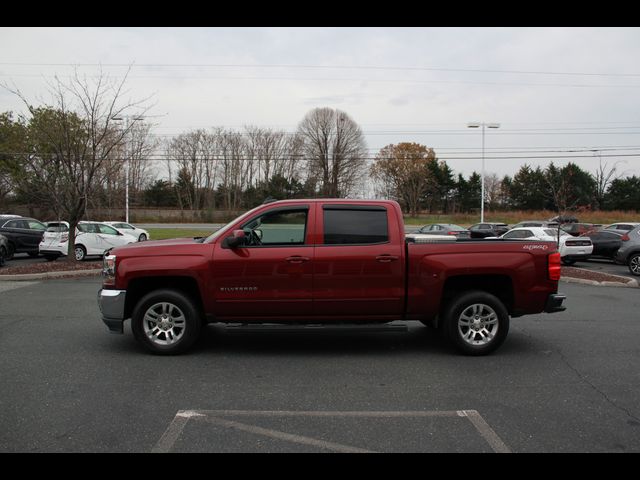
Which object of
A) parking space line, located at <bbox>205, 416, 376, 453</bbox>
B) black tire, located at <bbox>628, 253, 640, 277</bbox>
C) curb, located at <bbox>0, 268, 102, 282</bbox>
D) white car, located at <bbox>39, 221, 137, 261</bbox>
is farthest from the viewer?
white car, located at <bbox>39, 221, 137, 261</bbox>

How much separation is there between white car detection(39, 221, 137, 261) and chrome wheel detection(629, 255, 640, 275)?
17.1 meters

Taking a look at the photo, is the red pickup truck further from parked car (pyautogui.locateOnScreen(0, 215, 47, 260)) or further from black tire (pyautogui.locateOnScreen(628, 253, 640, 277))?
parked car (pyautogui.locateOnScreen(0, 215, 47, 260))

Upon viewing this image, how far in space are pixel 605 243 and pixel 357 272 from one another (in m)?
16.9

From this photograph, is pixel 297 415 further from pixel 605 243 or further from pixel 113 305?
pixel 605 243

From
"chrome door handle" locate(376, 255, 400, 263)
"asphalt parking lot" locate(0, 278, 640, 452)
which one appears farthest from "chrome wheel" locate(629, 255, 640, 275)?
"chrome door handle" locate(376, 255, 400, 263)

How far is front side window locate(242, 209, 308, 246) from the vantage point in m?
5.93

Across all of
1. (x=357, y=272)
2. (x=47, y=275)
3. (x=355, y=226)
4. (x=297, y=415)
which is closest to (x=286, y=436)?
(x=297, y=415)

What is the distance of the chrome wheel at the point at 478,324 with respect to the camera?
19.5 ft

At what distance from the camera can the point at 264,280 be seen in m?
5.73

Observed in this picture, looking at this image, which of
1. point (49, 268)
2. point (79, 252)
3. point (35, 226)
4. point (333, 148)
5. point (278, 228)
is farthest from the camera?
point (333, 148)

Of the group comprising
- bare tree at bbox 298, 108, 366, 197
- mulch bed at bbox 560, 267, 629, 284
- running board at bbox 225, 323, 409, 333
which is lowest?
mulch bed at bbox 560, 267, 629, 284

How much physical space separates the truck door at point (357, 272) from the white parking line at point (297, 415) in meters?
1.78
